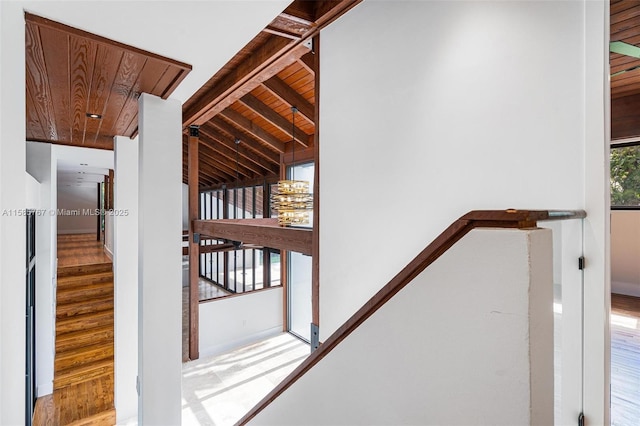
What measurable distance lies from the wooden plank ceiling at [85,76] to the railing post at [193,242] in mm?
2450

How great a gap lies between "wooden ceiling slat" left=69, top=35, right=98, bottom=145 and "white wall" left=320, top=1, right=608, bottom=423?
136cm

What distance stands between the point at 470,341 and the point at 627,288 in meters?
5.02

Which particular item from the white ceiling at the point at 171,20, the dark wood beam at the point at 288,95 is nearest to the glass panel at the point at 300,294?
the dark wood beam at the point at 288,95

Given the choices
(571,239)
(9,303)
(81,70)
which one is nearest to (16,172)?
(9,303)

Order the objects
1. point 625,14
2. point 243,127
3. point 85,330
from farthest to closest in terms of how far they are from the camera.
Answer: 1. point 243,127
2. point 85,330
3. point 625,14

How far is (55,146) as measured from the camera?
367cm

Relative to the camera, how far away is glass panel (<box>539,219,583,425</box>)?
3.53 ft

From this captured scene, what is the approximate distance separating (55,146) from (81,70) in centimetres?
282

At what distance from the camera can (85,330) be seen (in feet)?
13.4

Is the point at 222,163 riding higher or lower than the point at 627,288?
higher

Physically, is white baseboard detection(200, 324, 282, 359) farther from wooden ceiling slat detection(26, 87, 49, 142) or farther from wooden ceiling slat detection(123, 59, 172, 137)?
wooden ceiling slat detection(123, 59, 172, 137)

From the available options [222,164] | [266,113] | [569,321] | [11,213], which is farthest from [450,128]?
[222,164]

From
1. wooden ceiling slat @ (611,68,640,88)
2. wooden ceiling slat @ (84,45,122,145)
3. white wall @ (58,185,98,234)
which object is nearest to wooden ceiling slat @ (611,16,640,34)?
wooden ceiling slat @ (611,68,640,88)

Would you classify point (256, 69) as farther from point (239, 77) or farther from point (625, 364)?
point (625, 364)
